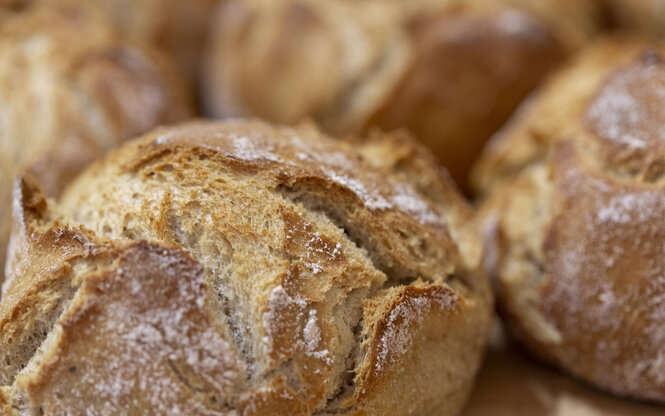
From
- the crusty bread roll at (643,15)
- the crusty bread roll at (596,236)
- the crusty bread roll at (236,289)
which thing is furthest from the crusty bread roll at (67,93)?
the crusty bread roll at (643,15)

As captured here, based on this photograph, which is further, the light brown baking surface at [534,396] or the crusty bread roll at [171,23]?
the crusty bread roll at [171,23]

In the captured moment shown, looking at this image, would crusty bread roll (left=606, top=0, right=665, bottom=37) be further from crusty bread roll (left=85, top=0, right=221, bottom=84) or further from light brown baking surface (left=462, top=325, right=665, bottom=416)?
crusty bread roll (left=85, top=0, right=221, bottom=84)

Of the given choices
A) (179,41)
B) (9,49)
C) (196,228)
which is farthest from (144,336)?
(179,41)

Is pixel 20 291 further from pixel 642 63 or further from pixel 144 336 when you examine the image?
pixel 642 63

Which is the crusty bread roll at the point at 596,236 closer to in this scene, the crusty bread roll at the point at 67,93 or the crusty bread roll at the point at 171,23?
the crusty bread roll at the point at 67,93

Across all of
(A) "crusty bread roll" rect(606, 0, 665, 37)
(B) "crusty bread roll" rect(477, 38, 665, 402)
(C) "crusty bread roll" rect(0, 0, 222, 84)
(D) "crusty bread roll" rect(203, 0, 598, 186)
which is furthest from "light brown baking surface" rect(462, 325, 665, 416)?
(C) "crusty bread roll" rect(0, 0, 222, 84)
